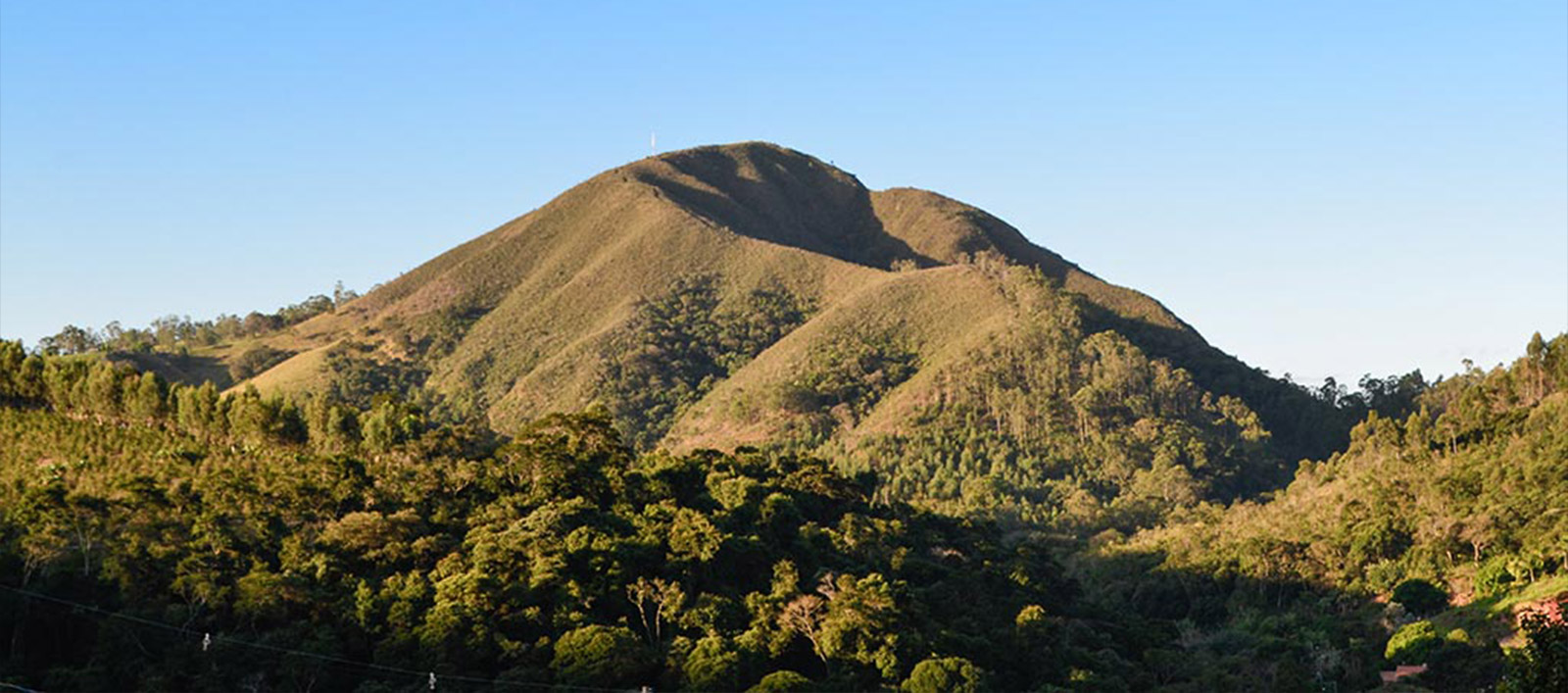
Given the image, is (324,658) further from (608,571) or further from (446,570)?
(608,571)

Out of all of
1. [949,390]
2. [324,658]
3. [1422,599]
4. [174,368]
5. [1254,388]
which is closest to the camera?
[324,658]

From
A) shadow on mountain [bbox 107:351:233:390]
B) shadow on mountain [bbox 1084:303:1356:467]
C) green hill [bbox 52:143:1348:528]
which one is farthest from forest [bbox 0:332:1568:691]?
shadow on mountain [bbox 107:351:233:390]

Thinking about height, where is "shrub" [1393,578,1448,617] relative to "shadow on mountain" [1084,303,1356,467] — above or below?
below

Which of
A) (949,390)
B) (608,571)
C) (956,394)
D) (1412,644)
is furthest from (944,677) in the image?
(949,390)

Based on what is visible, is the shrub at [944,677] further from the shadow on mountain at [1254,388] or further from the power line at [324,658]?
the shadow on mountain at [1254,388]

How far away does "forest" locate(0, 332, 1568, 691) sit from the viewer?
53.4 m

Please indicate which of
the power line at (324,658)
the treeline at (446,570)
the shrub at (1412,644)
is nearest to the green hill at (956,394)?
the shrub at (1412,644)

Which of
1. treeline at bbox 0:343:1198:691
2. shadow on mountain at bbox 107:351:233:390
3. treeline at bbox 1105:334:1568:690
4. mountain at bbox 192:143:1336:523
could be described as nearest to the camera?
treeline at bbox 0:343:1198:691

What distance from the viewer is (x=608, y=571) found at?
196ft

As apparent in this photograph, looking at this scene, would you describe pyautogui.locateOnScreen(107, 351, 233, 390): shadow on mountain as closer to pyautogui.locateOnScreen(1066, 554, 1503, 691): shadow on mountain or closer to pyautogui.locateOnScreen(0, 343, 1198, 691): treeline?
pyautogui.locateOnScreen(0, 343, 1198, 691): treeline

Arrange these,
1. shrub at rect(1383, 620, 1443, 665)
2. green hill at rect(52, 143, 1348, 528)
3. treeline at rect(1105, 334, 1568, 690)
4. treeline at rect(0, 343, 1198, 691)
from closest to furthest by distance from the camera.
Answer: treeline at rect(0, 343, 1198, 691)
shrub at rect(1383, 620, 1443, 665)
treeline at rect(1105, 334, 1568, 690)
green hill at rect(52, 143, 1348, 528)

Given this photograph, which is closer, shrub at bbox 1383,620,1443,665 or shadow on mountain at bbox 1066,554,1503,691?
shadow on mountain at bbox 1066,554,1503,691

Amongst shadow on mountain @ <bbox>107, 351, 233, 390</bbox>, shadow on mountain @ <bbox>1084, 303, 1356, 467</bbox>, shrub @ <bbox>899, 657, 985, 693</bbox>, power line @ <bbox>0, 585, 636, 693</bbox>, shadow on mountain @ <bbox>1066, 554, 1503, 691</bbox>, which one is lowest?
shadow on mountain @ <bbox>1066, 554, 1503, 691</bbox>

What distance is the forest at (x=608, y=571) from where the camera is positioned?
53438 mm
